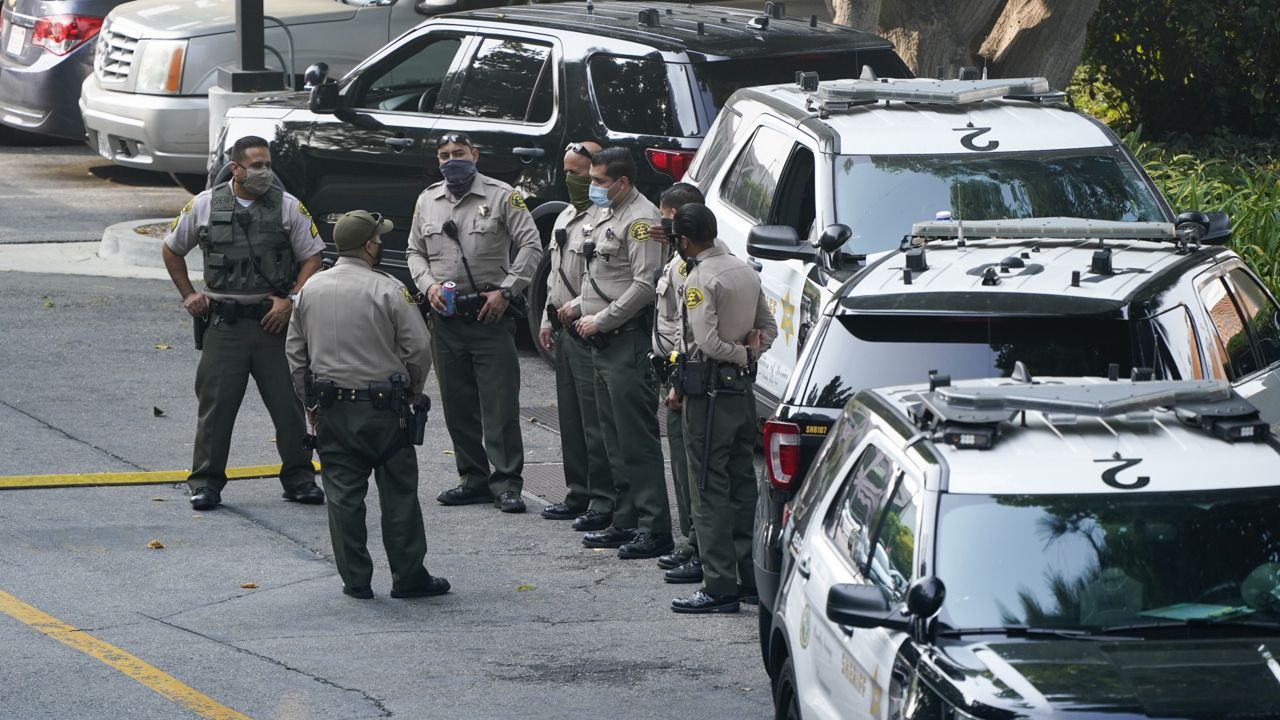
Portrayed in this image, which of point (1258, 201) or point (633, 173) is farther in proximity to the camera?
point (1258, 201)

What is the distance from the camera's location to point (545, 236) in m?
12.1

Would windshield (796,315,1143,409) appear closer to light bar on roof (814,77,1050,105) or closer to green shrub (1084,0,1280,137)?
light bar on roof (814,77,1050,105)

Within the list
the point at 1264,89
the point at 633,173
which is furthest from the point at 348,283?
the point at 1264,89

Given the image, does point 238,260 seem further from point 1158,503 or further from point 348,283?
point 1158,503

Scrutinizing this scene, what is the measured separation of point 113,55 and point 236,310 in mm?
8564

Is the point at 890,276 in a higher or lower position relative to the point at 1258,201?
higher

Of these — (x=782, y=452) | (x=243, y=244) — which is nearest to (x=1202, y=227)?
(x=782, y=452)

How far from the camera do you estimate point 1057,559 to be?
4879mm

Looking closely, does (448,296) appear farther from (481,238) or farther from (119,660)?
(119,660)

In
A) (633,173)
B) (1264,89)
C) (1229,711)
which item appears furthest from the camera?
(1264,89)

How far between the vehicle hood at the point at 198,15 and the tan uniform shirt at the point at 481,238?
25.9 feet

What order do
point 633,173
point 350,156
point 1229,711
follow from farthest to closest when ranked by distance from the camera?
point 350,156 → point 633,173 → point 1229,711

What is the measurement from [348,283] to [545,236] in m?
3.92

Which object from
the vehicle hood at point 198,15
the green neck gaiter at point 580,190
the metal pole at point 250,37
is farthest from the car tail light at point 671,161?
the vehicle hood at point 198,15
